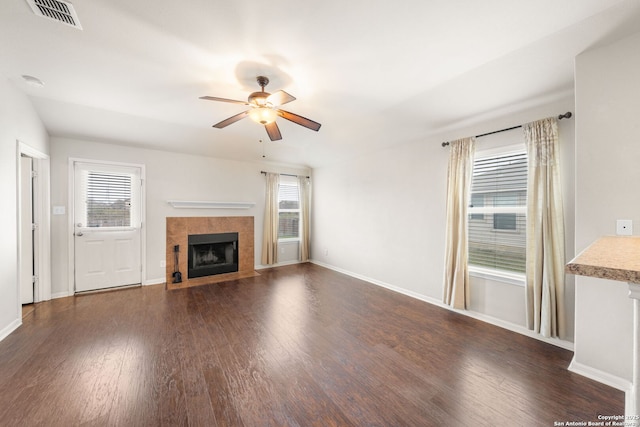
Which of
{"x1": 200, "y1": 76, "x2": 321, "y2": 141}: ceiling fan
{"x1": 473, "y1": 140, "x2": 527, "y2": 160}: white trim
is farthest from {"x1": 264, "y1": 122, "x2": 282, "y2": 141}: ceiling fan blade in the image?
{"x1": 473, "y1": 140, "x2": 527, "y2": 160}: white trim

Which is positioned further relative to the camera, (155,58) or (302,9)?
(155,58)

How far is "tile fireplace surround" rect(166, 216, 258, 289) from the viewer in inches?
175

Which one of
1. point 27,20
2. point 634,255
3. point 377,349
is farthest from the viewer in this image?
point 377,349

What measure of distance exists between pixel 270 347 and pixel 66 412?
142 cm

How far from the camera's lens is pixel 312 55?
6.70 feet

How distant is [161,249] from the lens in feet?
14.4

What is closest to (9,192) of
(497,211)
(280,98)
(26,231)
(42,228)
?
(26,231)

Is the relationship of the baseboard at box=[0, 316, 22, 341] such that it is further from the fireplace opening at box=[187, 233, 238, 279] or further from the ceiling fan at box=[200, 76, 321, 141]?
the ceiling fan at box=[200, 76, 321, 141]

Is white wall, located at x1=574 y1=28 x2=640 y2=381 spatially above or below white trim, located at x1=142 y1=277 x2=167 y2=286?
above

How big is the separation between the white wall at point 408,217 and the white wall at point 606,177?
51 cm

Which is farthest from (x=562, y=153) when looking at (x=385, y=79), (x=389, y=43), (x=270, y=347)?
(x=270, y=347)

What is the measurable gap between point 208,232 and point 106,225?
1567 mm

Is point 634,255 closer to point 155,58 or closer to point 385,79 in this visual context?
point 385,79

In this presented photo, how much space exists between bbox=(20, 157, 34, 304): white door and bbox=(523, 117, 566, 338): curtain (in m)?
6.23
